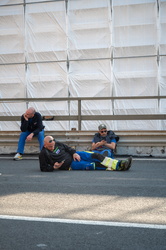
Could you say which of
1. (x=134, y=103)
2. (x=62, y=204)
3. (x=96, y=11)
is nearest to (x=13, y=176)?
(x=62, y=204)

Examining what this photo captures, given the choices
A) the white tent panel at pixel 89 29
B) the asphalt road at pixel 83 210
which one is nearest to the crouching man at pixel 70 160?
the asphalt road at pixel 83 210

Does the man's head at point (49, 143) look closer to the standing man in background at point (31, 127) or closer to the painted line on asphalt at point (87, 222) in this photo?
the standing man in background at point (31, 127)

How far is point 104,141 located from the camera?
1141 centimetres

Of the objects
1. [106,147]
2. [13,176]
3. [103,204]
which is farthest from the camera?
[106,147]

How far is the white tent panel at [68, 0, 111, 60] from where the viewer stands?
19109 millimetres

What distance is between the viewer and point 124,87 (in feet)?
62.0

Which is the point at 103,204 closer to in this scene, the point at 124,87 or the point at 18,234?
the point at 18,234

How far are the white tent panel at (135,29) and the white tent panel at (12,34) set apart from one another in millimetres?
3908

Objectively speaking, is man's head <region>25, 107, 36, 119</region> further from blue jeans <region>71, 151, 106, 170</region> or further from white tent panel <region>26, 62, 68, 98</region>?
white tent panel <region>26, 62, 68, 98</region>

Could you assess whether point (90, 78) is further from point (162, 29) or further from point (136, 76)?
point (162, 29)

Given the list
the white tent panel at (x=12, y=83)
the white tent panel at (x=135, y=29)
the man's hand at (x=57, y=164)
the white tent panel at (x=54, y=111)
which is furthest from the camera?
the white tent panel at (x=12, y=83)

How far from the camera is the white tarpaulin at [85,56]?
1848cm

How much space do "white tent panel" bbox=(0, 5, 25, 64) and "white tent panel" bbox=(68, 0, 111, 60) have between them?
82.8 inches

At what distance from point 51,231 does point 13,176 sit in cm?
427
